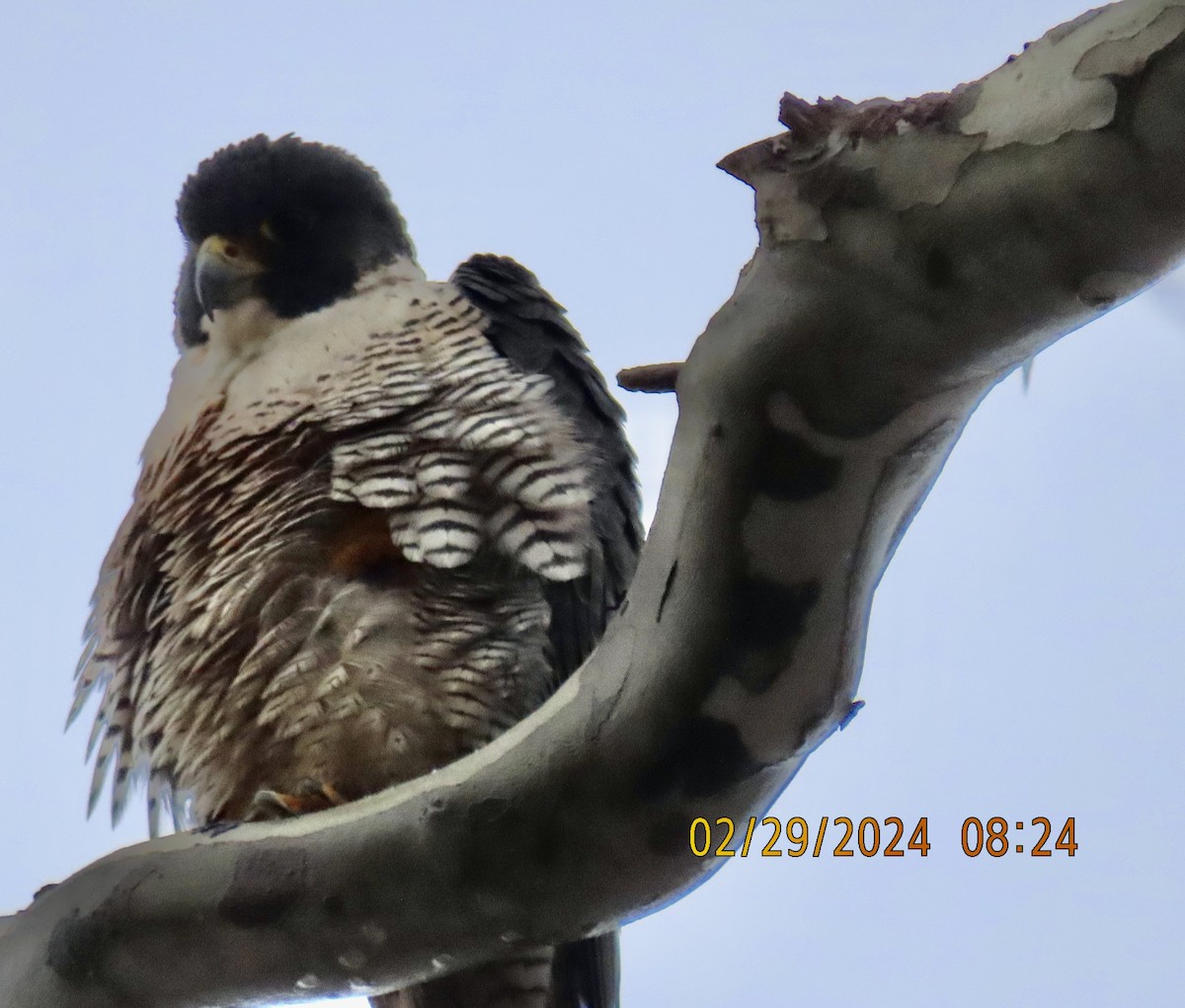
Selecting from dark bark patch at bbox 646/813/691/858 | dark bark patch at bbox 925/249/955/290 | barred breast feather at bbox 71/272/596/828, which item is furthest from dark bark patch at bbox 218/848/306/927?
dark bark patch at bbox 925/249/955/290

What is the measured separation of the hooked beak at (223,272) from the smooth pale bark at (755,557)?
1.84 meters

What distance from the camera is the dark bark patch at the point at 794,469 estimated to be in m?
1.39

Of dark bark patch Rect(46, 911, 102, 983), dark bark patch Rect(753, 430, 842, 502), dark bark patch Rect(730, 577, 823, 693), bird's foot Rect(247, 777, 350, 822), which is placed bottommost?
dark bark patch Rect(46, 911, 102, 983)

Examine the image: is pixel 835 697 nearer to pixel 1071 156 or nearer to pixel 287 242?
pixel 1071 156

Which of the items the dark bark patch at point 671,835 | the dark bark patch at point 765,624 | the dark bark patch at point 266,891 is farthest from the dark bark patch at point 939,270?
the dark bark patch at point 266,891

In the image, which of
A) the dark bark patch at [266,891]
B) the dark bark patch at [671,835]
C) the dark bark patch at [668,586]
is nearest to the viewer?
the dark bark patch at [668,586]

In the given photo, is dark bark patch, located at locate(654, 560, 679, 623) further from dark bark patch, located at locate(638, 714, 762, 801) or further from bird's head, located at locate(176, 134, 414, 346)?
bird's head, located at locate(176, 134, 414, 346)

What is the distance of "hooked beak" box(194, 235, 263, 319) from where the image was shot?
3.44 metres

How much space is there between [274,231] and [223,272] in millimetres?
193

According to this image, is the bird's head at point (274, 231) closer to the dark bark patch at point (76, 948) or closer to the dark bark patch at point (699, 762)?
the dark bark patch at point (76, 948)

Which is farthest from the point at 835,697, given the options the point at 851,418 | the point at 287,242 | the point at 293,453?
the point at 287,242

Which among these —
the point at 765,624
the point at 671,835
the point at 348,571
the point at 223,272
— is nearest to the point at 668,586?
the point at 765,624

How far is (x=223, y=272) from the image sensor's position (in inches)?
136

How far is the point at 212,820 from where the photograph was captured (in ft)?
9.26
